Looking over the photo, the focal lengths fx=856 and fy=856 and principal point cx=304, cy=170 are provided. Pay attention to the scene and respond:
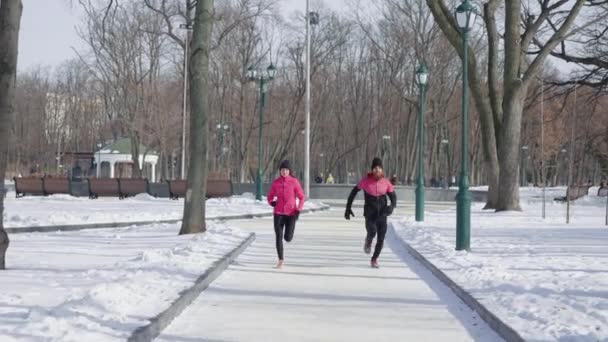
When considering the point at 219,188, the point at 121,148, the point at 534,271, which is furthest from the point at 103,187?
the point at 534,271

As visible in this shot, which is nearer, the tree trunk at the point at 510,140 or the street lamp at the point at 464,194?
the street lamp at the point at 464,194

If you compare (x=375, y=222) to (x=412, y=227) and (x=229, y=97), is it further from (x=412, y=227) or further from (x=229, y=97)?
(x=229, y=97)

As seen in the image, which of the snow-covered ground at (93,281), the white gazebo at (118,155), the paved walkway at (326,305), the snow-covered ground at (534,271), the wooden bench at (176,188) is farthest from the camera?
the white gazebo at (118,155)

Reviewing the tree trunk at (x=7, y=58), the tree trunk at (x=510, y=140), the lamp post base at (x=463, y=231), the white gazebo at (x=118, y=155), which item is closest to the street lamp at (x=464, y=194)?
the lamp post base at (x=463, y=231)

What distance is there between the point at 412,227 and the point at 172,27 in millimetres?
24086

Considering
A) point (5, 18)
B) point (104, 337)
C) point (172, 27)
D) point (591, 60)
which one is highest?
point (172, 27)

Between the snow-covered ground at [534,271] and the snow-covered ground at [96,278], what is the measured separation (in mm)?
3402

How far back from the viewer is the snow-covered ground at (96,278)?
6793 mm

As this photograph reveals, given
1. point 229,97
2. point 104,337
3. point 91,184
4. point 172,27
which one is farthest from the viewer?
point 229,97

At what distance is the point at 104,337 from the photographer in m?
6.48

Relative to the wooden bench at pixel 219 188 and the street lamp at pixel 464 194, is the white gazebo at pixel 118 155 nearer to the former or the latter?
the wooden bench at pixel 219 188

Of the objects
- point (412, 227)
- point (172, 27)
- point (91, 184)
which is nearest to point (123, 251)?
point (412, 227)

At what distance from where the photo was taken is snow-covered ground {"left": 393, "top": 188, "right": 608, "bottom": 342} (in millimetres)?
7680

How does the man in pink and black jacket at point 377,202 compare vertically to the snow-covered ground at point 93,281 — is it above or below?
above
